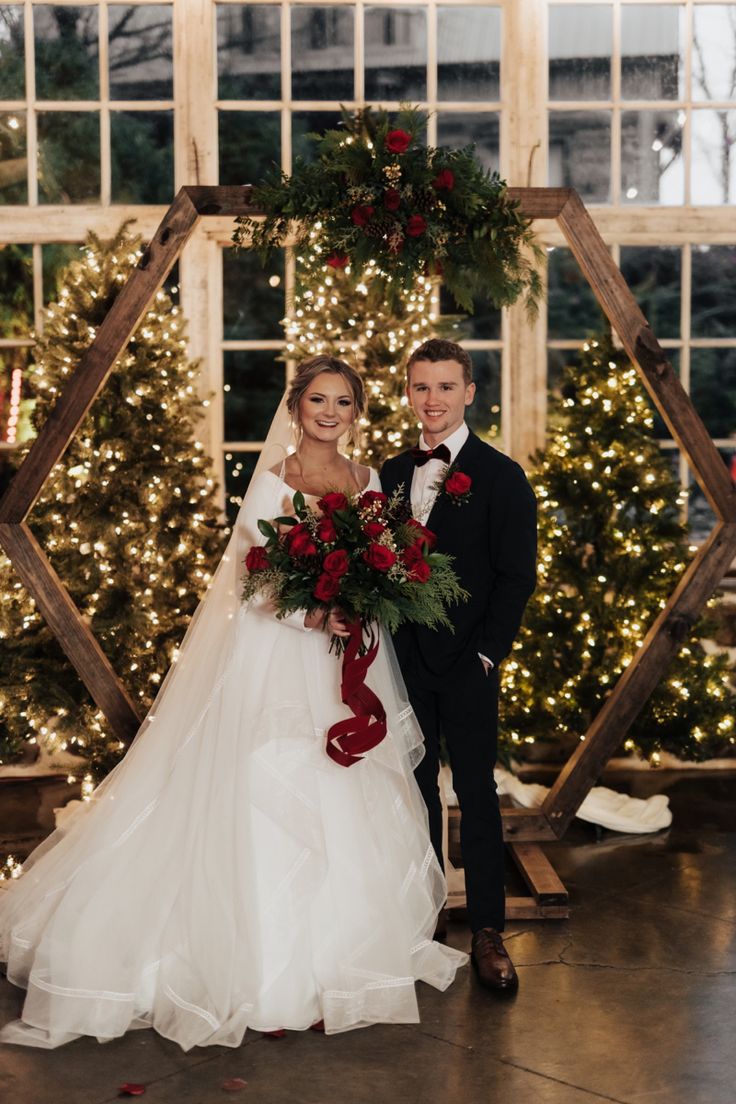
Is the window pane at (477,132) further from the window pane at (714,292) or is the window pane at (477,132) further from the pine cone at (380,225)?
the pine cone at (380,225)

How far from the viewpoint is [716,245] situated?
6230mm

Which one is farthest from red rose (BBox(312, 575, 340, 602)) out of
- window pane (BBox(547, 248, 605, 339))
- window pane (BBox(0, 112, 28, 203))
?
window pane (BBox(0, 112, 28, 203))

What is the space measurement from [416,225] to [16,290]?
2783mm

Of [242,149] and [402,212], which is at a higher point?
[242,149]

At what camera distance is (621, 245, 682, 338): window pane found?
20.5 feet

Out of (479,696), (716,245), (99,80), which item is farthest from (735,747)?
(99,80)

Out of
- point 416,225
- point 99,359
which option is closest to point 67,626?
point 99,359

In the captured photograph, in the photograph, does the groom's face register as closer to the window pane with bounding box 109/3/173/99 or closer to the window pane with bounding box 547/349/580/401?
the window pane with bounding box 547/349/580/401

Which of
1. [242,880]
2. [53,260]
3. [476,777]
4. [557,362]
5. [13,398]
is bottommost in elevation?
[242,880]

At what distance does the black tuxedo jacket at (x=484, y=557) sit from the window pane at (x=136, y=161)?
2.98m

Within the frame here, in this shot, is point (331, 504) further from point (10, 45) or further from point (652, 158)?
point (10, 45)

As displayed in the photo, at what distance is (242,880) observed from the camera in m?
3.37

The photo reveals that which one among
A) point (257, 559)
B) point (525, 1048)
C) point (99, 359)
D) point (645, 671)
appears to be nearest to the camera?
point (525, 1048)

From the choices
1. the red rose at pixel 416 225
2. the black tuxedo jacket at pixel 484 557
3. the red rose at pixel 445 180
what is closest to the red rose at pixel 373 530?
the black tuxedo jacket at pixel 484 557
